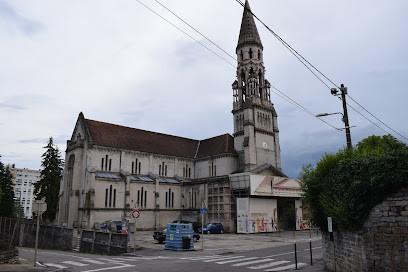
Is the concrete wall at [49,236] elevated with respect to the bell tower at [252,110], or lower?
lower

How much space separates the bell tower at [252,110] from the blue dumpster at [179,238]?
993 inches

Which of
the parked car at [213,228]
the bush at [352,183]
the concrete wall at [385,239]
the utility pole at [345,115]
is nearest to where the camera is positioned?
the concrete wall at [385,239]

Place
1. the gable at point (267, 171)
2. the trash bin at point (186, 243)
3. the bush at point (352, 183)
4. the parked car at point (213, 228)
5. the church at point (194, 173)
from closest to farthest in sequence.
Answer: the bush at point (352, 183) → the trash bin at point (186, 243) → the parked car at point (213, 228) → the church at point (194, 173) → the gable at point (267, 171)

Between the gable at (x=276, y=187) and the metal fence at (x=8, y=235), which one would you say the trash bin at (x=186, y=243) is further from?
the gable at (x=276, y=187)

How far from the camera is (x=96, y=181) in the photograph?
42250 millimetres

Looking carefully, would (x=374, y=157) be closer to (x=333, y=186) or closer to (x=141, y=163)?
(x=333, y=186)

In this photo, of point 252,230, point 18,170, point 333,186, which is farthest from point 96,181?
point 18,170

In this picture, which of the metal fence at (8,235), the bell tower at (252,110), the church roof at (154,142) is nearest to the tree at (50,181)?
the church roof at (154,142)

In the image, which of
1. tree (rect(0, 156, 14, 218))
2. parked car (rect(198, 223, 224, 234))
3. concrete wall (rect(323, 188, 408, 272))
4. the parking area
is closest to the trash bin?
the parking area

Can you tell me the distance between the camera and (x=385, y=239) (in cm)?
1041

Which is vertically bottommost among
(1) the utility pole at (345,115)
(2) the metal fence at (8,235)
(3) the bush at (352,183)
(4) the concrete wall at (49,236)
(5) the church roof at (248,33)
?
(4) the concrete wall at (49,236)

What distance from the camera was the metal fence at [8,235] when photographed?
15409 millimetres

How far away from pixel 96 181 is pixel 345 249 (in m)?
36.4

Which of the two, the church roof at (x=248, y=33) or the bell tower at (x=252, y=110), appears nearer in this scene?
the bell tower at (x=252, y=110)
